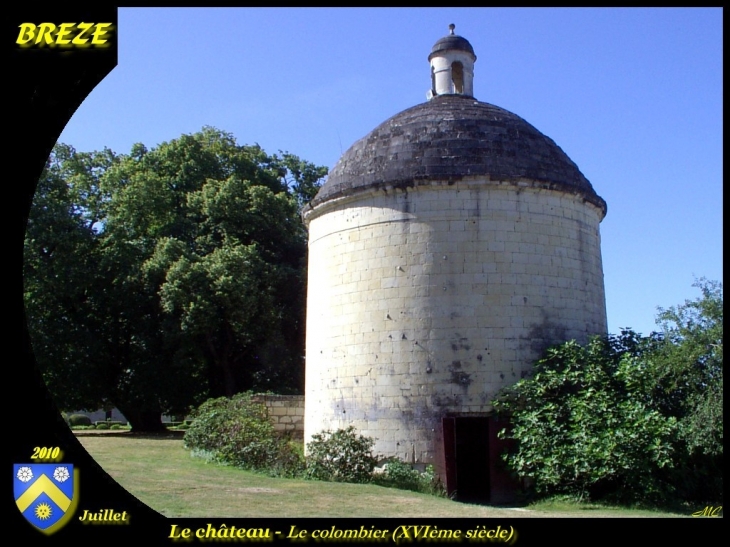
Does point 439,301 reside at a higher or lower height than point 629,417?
higher

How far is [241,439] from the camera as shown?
52.6ft

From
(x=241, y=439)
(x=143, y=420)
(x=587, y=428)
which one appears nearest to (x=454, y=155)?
(x=587, y=428)

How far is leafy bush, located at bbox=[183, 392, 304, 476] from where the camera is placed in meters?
15.2

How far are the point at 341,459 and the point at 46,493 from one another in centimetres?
777

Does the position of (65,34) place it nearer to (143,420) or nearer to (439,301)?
(439,301)

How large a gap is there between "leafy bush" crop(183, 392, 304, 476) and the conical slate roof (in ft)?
17.8

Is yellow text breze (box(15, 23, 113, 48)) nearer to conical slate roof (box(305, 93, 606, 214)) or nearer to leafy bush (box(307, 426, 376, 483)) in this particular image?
conical slate roof (box(305, 93, 606, 214))

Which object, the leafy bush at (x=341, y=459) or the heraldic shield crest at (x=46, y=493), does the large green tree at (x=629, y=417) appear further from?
the heraldic shield crest at (x=46, y=493)

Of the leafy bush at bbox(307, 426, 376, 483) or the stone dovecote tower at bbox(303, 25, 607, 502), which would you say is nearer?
the leafy bush at bbox(307, 426, 376, 483)

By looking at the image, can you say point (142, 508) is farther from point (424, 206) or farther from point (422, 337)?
point (424, 206)

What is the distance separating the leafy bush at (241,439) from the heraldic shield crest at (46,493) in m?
7.48

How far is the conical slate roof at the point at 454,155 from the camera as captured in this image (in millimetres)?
15523

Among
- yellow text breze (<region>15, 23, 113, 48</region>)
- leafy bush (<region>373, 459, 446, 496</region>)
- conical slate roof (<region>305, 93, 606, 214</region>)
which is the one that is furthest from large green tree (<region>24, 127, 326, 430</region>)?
yellow text breze (<region>15, 23, 113, 48</region>)

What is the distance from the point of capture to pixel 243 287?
25.6 metres
